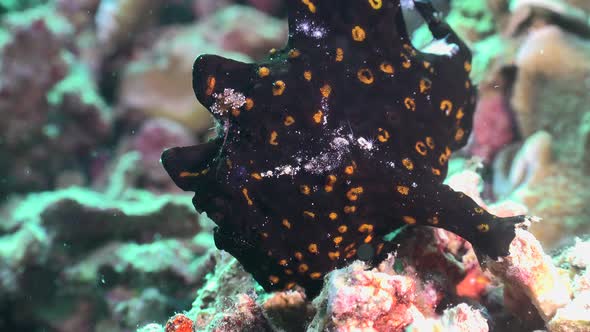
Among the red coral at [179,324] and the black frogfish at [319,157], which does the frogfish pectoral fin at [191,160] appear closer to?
the black frogfish at [319,157]

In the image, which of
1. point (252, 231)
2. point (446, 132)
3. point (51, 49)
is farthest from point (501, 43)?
point (51, 49)

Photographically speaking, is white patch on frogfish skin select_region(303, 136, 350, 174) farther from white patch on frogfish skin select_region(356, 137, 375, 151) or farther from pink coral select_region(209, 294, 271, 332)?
pink coral select_region(209, 294, 271, 332)

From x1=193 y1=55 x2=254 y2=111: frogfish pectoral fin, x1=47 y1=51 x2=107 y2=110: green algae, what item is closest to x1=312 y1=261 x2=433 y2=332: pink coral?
x1=193 y1=55 x2=254 y2=111: frogfish pectoral fin

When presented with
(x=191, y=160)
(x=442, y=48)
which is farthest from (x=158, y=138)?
(x=442, y=48)

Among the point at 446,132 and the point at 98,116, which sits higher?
the point at 98,116

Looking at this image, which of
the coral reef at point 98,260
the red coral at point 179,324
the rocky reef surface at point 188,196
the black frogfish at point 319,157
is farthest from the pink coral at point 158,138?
the red coral at point 179,324

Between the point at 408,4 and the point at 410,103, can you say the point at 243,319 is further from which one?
the point at 408,4

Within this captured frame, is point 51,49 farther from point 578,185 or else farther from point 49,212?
point 578,185
